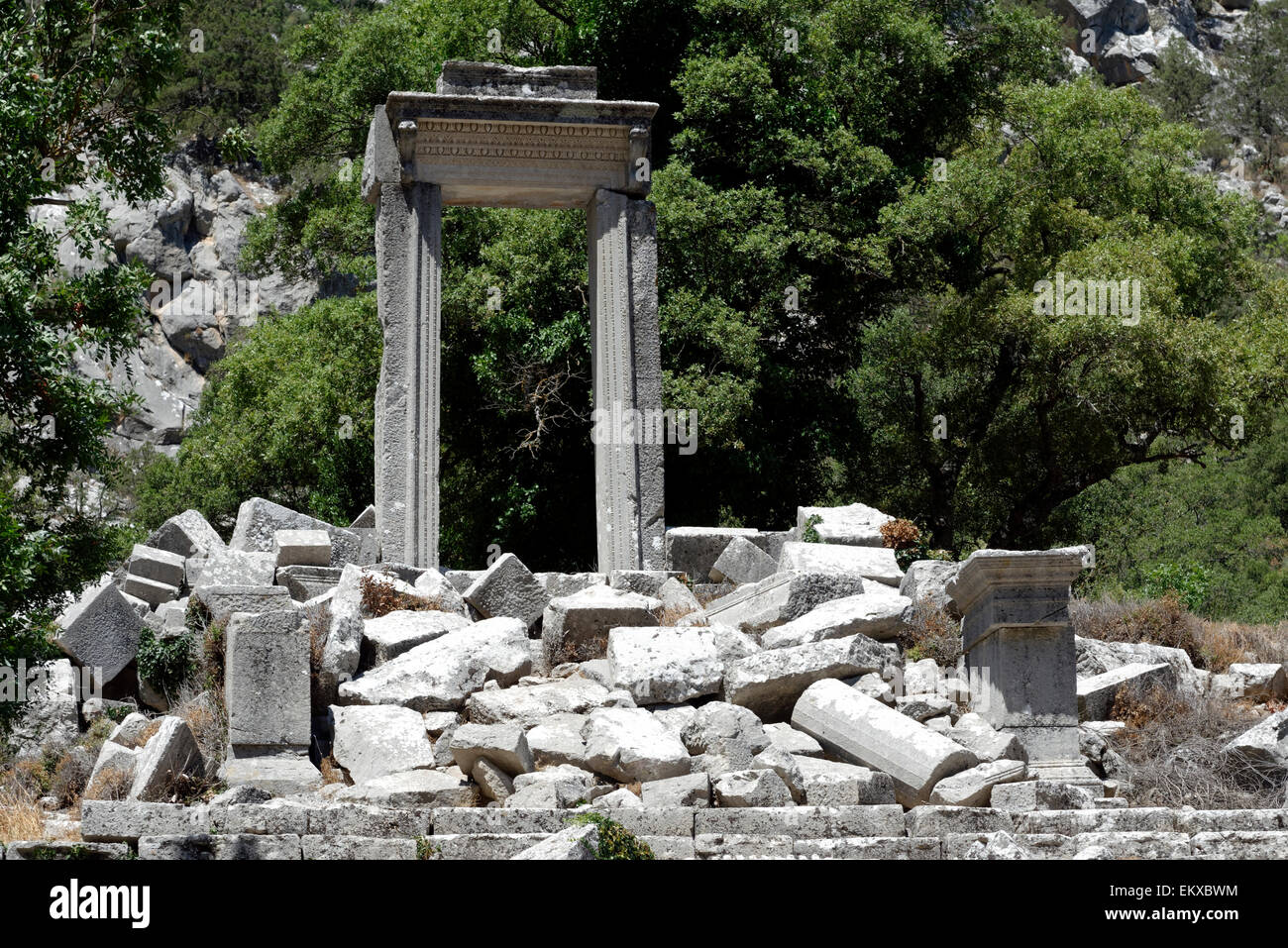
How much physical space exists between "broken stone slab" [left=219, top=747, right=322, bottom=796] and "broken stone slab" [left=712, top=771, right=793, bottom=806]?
242cm

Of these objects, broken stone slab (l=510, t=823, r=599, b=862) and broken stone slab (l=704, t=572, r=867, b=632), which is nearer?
broken stone slab (l=510, t=823, r=599, b=862)

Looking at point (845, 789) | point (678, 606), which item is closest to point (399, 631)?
point (678, 606)

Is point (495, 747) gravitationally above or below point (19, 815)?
above

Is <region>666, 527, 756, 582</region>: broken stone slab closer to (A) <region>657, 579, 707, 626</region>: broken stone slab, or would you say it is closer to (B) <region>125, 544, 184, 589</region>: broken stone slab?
(A) <region>657, 579, 707, 626</region>: broken stone slab

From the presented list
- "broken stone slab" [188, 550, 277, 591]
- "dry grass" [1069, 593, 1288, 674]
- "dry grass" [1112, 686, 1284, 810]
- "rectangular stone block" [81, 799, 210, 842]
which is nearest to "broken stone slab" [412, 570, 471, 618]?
"broken stone slab" [188, 550, 277, 591]

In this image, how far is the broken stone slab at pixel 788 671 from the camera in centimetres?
1026

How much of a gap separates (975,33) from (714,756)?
13.8 metres

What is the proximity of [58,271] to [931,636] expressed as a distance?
22.0 feet

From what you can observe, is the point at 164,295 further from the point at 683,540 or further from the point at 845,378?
the point at 683,540

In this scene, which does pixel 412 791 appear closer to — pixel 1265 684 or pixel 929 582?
pixel 929 582

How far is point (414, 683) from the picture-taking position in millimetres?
10336

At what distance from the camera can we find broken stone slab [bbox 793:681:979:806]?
9094 millimetres

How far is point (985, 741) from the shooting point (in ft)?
31.5
